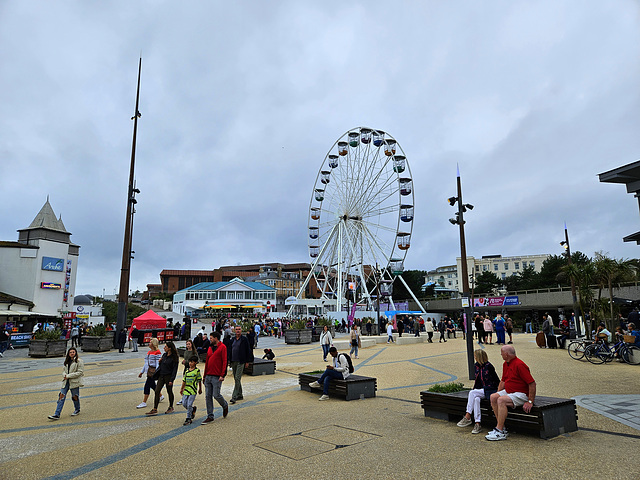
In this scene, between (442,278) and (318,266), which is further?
(442,278)

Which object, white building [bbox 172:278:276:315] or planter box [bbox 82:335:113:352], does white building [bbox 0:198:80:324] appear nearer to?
planter box [bbox 82:335:113:352]

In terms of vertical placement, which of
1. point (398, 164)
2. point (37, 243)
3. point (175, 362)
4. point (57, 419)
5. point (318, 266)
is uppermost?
point (398, 164)

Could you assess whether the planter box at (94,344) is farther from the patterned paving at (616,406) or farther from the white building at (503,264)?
the white building at (503,264)

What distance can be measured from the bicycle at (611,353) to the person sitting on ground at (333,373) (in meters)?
9.32

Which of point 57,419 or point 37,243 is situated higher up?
point 37,243

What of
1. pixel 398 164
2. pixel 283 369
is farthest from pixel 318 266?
pixel 283 369

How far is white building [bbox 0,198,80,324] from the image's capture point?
4684 centimetres

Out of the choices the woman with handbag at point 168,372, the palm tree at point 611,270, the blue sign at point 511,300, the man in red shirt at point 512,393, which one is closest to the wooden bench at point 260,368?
the woman with handbag at point 168,372

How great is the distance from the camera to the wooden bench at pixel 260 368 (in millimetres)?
14234

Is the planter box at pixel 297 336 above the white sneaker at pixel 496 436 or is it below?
above

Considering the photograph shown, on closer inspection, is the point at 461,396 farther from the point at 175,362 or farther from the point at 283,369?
the point at 283,369

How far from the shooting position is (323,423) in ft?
24.9

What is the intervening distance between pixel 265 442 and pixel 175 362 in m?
3.65

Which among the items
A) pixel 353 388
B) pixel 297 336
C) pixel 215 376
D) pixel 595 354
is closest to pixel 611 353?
pixel 595 354
